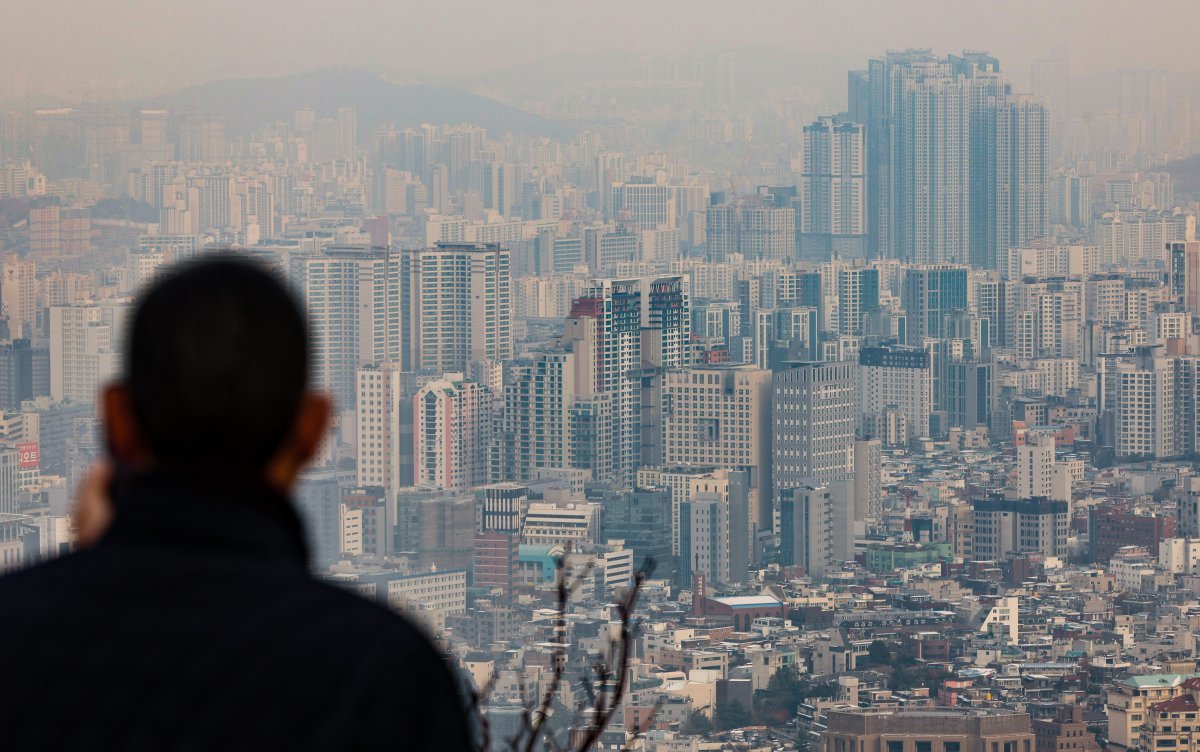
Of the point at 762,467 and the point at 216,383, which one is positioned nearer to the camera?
the point at 216,383

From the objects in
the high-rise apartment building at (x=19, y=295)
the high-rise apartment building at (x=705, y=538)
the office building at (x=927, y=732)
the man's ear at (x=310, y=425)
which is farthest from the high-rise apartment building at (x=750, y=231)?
the man's ear at (x=310, y=425)

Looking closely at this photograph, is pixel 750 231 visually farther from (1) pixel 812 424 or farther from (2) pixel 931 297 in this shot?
(1) pixel 812 424

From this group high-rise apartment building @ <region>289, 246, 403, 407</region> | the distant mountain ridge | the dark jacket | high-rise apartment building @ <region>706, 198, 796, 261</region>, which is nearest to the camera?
the dark jacket

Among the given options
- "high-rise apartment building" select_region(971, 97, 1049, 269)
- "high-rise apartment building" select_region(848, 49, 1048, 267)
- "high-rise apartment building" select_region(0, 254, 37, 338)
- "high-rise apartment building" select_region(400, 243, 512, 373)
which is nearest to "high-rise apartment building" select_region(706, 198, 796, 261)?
"high-rise apartment building" select_region(848, 49, 1048, 267)

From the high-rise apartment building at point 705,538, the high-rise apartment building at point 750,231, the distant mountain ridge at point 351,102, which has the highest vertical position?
the distant mountain ridge at point 351,102

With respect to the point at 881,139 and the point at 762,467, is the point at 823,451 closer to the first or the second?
the point at 762,467

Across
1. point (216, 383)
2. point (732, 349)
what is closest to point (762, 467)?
point (732, 349)

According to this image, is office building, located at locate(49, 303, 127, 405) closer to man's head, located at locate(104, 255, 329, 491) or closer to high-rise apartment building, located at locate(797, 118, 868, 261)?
high-rise apartment building, located at locate(797, 118, 868, 261)

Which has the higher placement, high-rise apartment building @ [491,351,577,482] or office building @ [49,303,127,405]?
office building @ [49,303,127,405]

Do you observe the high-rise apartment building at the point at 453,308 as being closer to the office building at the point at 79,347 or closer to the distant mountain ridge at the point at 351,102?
the distant mountain ridge at the point at 351,102
